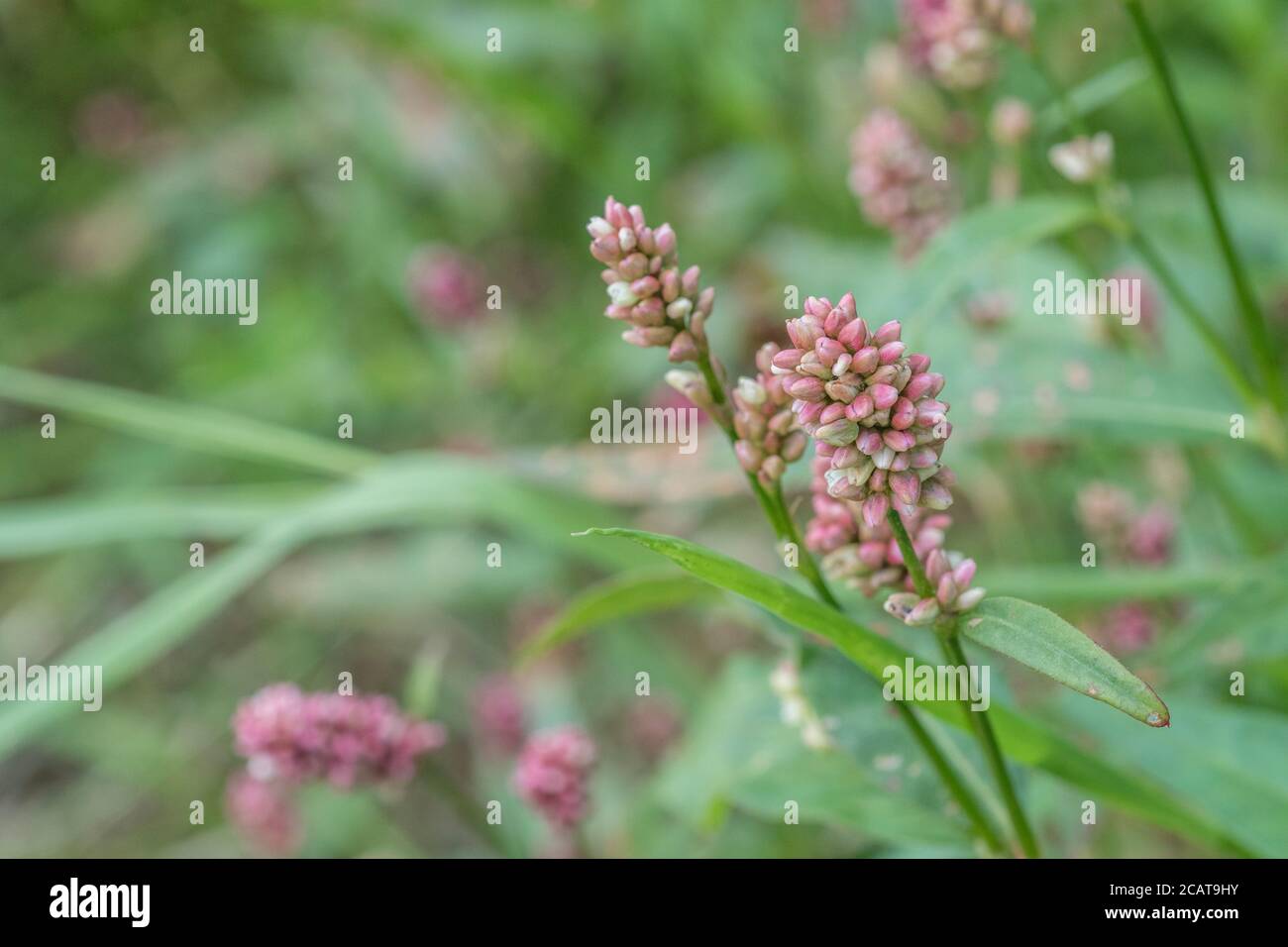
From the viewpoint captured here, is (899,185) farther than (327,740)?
Yes

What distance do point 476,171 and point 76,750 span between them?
2.08 m

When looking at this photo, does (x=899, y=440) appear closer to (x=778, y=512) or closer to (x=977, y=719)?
(x=778, y=512)

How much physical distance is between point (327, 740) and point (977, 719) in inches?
35.0

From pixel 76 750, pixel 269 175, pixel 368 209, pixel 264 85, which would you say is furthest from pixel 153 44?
pixel 76 750

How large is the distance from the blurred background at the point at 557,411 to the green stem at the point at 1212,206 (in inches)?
5.5

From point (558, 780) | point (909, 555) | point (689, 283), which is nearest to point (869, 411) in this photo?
point (909, 555)

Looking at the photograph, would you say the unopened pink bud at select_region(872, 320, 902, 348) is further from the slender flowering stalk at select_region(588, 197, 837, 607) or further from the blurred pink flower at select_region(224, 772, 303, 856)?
the blurred pink flower at select_region(224, 772, 303, 856)

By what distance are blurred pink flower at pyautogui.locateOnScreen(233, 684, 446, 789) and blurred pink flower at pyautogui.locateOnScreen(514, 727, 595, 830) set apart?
0.15 metres

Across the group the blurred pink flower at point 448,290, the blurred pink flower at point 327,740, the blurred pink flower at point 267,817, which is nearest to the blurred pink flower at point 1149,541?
the blurred pink flower at point 327,740

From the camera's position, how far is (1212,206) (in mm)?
1554

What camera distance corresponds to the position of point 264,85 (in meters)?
4.59

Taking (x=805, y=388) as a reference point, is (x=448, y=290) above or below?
above

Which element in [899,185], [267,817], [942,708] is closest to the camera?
[942,708]

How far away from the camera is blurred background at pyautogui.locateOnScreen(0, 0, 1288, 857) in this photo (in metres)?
1.77
